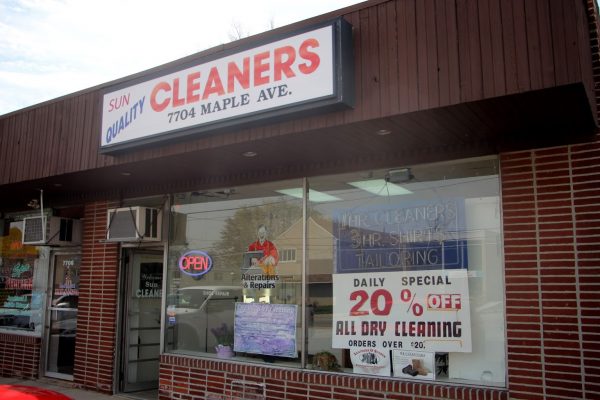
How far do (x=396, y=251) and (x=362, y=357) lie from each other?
1.26m

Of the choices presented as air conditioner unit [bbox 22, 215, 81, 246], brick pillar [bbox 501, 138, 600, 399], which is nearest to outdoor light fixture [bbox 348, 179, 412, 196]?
brick pillar [bbox 501, 138, 600, 399]

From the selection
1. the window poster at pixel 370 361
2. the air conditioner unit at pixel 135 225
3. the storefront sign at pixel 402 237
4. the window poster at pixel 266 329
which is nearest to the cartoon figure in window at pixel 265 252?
the window poster at pixel 266 329

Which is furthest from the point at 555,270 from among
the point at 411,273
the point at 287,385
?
the point at 287,385

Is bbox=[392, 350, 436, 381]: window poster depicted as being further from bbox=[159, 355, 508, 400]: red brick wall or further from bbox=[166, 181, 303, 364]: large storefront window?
bbox=[166, 181, 303, 364]: large storefront window

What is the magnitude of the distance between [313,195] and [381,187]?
0.95m

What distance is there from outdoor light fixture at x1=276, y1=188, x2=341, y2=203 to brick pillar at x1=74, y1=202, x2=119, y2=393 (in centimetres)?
338

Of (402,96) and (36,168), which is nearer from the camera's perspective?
(402,96)

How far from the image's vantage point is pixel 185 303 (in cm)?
827

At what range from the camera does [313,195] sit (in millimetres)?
7203

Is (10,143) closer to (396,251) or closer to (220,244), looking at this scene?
(220,244)

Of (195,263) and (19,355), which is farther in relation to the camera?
(19,355)

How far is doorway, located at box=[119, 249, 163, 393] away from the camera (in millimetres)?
8992

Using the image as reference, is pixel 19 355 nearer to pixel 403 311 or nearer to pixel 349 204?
pixel 349 204

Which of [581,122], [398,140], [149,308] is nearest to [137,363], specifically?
[149,308]
